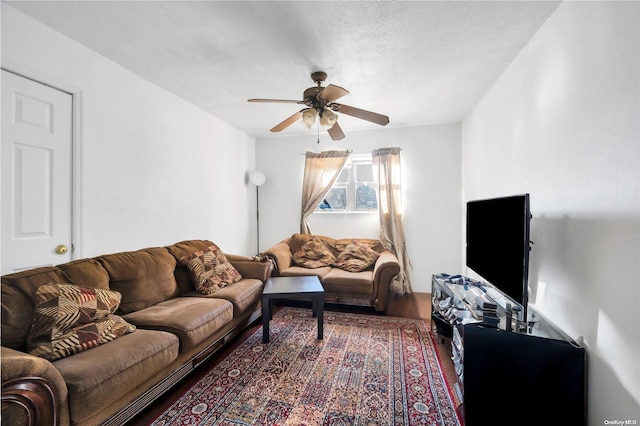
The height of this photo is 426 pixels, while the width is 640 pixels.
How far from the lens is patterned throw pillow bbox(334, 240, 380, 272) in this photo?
12.2 feet

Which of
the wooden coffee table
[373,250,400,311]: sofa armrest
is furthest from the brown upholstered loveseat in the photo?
the wooden coffee table

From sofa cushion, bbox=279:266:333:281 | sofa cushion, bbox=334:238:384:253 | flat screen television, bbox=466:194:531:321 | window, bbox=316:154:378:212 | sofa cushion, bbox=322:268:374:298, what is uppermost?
window, bbox=316:154:378:212

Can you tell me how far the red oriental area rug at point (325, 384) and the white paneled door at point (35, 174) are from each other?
1.44 meters

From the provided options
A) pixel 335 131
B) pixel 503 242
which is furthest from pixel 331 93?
pixel 503 242

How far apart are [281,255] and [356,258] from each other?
3.45ft

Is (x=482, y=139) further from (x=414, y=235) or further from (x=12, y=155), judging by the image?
(x=12, y=155)

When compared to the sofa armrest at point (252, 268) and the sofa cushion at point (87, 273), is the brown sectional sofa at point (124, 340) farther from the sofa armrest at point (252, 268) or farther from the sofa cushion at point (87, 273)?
the sofa armrest at point (252, 268)

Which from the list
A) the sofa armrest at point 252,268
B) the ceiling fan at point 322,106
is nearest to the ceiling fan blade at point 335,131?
the ceiling fan at point 322,106

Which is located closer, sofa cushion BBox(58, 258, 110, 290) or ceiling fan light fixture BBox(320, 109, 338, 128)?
sofa cushion BBox(58, 258, 110, 290)

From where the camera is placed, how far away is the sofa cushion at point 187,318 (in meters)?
1.93

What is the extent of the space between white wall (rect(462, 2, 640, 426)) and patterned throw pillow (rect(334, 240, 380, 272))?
2.02 metres

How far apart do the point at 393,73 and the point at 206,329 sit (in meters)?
2.73

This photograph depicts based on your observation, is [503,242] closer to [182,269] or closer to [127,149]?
[182,269]

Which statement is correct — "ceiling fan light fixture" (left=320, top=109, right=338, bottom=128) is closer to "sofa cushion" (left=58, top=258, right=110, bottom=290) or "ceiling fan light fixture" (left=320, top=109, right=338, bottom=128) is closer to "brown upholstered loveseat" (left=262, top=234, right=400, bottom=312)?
"brown upholstered loveseat" (left=262, top=234, right=400, bottom=312)
